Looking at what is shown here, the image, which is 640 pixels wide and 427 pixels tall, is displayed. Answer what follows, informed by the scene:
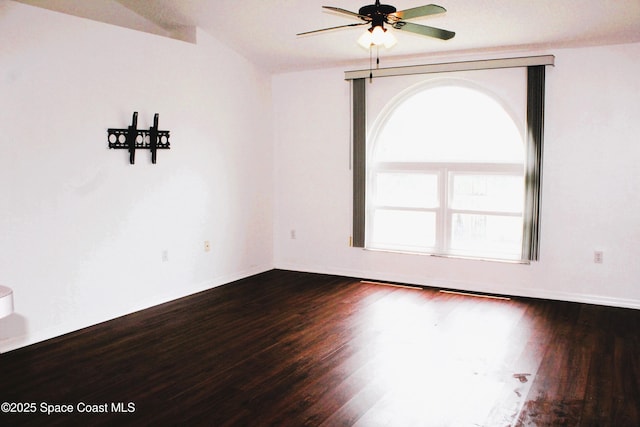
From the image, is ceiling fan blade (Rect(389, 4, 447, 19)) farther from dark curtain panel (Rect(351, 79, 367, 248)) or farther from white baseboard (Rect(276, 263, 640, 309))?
white baseboard (Rect(276, 263, 640, 309))

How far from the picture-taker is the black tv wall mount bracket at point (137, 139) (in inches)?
184

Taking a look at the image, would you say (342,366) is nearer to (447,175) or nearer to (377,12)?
(377,12)

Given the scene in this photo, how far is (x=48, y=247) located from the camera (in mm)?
4188

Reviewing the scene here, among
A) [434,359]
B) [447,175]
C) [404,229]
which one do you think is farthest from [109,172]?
[447,175]

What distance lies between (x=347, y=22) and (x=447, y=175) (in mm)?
2034

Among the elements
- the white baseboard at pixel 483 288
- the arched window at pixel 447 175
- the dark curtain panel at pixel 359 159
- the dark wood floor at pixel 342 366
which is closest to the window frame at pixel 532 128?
the arched window at pixel 447 175

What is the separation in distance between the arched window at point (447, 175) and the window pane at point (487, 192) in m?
0.01

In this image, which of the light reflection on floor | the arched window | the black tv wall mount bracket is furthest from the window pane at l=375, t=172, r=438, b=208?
the black tv wall mount bracket

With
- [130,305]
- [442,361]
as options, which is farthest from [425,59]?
[130,305]

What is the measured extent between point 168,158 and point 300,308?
2.00m

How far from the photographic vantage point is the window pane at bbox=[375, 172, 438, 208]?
5.97 m

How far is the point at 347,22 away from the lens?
4871 millimetres

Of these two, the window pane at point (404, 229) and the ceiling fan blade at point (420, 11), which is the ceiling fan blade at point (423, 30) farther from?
the window pane at point (404, 229)

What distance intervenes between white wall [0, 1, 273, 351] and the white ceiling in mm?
367
